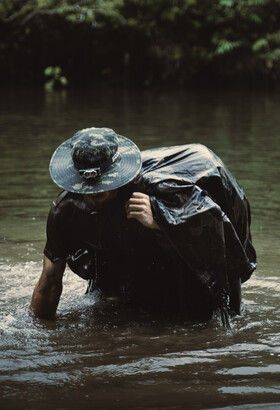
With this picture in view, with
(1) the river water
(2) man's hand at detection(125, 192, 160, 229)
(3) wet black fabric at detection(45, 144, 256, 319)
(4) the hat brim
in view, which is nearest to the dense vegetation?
Result: (1) the river water

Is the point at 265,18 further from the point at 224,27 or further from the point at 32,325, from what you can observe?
the point at 32,325

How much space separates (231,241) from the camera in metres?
4.02

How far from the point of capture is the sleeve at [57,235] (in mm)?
4039

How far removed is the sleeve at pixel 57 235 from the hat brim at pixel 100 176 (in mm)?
261

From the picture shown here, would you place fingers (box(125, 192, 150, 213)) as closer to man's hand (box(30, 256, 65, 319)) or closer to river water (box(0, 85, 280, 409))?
man's hand (box(30, 256, 65, 319))

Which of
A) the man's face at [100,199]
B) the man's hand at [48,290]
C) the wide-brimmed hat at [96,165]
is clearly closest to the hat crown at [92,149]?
the wide-brimmed hat at [96,165]

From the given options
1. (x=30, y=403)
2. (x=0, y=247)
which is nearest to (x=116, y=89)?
(x=0, y=247)

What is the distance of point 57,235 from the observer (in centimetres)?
409

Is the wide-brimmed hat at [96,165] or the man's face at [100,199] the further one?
the man's face at [100,199]

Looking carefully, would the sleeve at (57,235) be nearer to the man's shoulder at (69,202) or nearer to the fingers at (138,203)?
the man's shoulder at (69,202)

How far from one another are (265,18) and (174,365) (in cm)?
2152

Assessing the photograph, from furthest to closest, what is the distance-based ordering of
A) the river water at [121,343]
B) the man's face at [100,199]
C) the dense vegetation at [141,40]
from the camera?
the dense vegetation at [141,40]
the man's face at [100,199]
the river water at [121,343]

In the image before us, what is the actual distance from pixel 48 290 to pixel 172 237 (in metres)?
0.98

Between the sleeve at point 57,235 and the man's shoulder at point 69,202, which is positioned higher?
the man's shoulder at point 69,202
